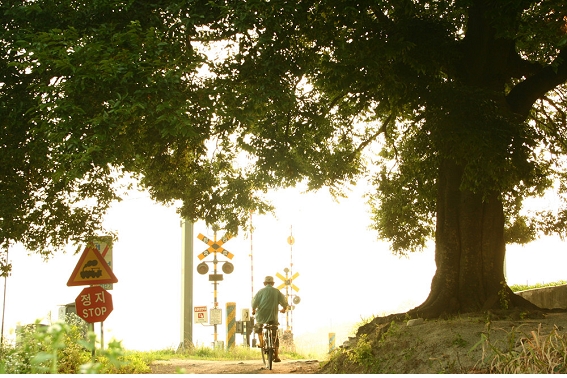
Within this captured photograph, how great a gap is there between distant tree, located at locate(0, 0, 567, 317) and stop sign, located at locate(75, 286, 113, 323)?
1.83 meters

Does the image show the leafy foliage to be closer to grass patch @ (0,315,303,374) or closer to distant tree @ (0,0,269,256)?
distant tree @ (0,0,269,256)

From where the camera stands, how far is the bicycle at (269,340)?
45.5ft

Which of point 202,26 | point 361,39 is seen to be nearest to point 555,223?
point 361,39

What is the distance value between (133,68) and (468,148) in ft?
17.9

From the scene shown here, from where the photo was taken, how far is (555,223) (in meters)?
18.5

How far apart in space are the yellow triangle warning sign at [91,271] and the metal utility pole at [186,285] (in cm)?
646

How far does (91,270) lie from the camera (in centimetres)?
1215

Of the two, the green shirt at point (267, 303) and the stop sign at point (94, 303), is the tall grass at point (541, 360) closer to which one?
the stop sign at point (94, 303)

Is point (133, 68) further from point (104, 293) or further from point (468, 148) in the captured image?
point (468, 148)

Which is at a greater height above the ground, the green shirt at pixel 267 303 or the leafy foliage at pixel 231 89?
the leafy foliage at pixel 231 89

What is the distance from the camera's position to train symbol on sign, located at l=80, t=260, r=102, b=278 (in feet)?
39.6

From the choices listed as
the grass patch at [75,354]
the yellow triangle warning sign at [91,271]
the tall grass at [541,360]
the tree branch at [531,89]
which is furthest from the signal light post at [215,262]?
the tall grass at [541,360]

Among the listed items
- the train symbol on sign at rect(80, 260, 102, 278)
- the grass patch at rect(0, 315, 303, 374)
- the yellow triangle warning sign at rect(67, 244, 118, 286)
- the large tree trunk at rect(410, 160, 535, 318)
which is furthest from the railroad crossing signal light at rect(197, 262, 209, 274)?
the large tree trunk at rect(410, 160, 535, 318)

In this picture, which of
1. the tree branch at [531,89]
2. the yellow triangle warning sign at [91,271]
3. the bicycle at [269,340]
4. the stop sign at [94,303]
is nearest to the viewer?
the stop sign at [94,303]
